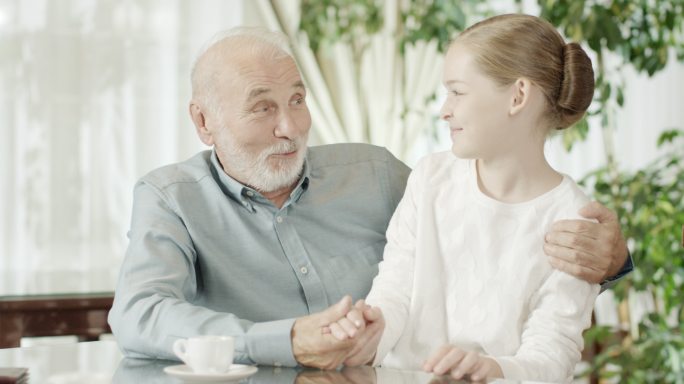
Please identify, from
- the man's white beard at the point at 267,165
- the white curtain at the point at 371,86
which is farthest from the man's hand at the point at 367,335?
the white curtain at the point at 371,86

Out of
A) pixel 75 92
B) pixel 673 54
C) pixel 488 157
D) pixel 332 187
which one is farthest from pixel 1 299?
pixel 673 54

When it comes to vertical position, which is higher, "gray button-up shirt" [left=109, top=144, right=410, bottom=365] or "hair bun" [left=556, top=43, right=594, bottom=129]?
"hair bun" [left=556, top=43, right=594, bottom=129]

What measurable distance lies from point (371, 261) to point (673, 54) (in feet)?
12.0

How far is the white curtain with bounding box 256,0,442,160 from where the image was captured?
455 centimetres

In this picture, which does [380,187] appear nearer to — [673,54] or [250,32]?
[250,32]

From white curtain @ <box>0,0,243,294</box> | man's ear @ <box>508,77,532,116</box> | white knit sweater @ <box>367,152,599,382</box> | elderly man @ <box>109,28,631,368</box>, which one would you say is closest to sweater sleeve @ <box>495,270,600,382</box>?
white knit sweater @ <box>367,152,599,382</box>

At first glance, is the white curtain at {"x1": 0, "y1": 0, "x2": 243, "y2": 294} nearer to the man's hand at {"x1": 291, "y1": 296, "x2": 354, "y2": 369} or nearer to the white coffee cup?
the man's hand at {"x1": 291, "y1": 296, "x2": 354, "y2": 369}

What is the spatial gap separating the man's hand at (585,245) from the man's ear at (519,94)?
0.72 ft

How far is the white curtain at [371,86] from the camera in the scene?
14.9 ft

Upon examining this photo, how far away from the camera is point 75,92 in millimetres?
3920

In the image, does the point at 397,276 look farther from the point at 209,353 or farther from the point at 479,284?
the point at 209,353

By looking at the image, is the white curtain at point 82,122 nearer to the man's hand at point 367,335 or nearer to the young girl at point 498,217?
the young girl at point 498,217

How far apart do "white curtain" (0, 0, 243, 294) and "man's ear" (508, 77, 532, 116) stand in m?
2.61

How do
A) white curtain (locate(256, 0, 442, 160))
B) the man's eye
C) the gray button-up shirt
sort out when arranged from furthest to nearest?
white curtain (locate(256, 0, 442, 160)) → the man's eye → the gray button-up shirt
